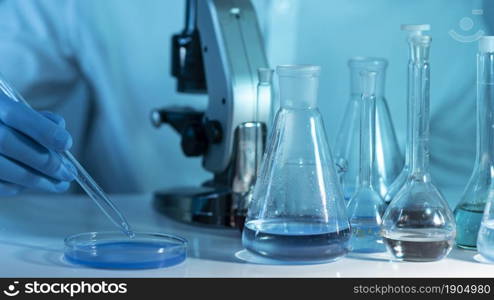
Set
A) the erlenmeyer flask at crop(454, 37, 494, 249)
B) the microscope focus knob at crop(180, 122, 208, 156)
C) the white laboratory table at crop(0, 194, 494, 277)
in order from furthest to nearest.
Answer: the microscope focus knob at crop(180, 122, 208, 156)
the erlenmeyer flask at crop(454, 37, 494, 249)
the white laboratory table at crop(0, 194, 494, 277)

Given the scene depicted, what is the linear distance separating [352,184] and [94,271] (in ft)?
1.60

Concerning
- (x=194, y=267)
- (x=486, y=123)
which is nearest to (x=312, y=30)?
(x=486, y=123)

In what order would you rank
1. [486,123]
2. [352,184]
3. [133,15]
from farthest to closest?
1. [133,15]
2. [352,184]
3. [486,123]

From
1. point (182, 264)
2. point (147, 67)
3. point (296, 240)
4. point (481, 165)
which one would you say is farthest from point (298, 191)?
point (147, 67)

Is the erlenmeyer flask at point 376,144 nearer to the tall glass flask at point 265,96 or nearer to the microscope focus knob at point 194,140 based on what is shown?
the tall glass flask at point 265,96

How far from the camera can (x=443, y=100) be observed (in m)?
1.88

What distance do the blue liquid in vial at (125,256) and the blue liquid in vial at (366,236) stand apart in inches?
9.8

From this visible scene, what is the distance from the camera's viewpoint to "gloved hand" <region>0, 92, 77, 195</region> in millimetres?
1237

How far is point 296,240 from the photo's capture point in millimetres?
1114

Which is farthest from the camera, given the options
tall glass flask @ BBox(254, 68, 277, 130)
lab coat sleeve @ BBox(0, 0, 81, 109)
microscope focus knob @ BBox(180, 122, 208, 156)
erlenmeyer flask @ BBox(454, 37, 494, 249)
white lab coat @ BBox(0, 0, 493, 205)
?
lab coat sleeve @ BBox(0, 0, 81, 109)

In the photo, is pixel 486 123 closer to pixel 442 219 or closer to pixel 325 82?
pixel 442 219

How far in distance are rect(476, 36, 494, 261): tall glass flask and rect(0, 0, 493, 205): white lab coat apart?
0.64 m

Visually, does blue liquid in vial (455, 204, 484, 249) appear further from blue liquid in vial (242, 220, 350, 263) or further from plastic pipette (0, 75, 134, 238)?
plastic pipette (0, 75, 134, 238)

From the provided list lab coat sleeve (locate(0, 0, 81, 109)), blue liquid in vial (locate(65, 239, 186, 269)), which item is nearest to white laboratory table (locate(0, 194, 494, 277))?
blue liquid in vial (locate(65, 239, 186, 269))
